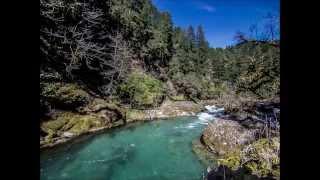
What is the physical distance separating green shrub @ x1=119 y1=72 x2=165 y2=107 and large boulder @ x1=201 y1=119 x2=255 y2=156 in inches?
542

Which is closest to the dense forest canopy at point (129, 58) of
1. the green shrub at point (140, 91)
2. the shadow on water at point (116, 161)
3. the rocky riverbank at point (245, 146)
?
the green shrub at point (140, 91)

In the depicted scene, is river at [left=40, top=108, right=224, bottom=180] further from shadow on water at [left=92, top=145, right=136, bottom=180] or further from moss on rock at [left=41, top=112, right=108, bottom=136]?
moss on rock at [left=41, top=112, right=108, bottom=136]

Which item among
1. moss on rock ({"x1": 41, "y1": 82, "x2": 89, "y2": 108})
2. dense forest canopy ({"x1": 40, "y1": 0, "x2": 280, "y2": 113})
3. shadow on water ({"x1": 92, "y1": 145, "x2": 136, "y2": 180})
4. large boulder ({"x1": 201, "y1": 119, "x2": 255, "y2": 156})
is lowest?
shadow on water ({"x1": 92, "y1": 145, "x2": 136, "y2": 180})

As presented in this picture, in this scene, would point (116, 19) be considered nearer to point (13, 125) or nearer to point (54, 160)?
point (54, 160)

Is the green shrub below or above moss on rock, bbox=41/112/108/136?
above

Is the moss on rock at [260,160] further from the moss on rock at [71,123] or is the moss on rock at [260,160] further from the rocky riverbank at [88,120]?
the moss on rock at [71,123]

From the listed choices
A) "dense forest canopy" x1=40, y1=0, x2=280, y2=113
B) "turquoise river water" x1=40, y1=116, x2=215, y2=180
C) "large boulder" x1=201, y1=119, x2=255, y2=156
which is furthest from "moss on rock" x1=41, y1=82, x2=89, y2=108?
"large boulder" x1=201, y1=119, x2=255, y2=156

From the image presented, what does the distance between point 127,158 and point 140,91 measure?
18037mm

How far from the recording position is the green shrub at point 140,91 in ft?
105

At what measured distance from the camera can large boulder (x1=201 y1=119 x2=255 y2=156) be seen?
52.6 feet

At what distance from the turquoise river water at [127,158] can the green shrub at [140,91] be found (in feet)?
28.1

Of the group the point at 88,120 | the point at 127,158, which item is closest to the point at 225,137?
the point at 127,158
